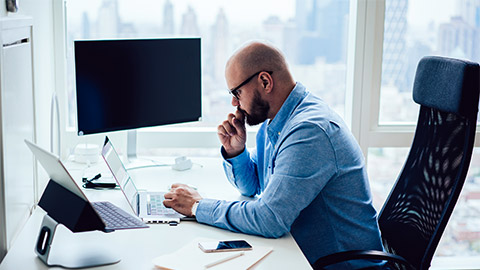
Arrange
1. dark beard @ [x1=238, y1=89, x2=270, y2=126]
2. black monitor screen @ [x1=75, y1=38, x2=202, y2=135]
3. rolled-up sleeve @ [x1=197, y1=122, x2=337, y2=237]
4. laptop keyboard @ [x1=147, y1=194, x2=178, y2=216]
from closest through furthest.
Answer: rolled-up sleeve @ [x1=197, y1=122, x2=337, y2=237], laptop keyboard @ [x1=147, y1=194, x2=178, y2=216], dark beard @ [x1=238, y1=89, x2=270, y2=126], black monitor screen @ [x1=75, y1=38, x2=202, y2=135]

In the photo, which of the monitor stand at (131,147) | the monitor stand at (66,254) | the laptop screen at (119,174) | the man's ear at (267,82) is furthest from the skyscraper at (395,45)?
the monitor stand at (66,254)

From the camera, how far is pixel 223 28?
2.91 meters

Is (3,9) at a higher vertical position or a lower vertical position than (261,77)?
higher

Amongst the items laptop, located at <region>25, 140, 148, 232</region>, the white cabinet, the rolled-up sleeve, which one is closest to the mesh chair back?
the rolled-up sleeve

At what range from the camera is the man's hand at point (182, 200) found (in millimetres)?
1877

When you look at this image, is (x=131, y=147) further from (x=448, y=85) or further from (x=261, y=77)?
(x=448, y=85)

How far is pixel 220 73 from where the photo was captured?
2939 mm

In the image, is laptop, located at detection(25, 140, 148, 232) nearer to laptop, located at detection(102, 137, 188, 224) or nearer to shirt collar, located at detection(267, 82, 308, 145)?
laptop, located at detection(102, 137, 188, 224)

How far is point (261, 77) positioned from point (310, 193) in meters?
0.47

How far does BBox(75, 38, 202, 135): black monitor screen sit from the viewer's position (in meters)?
2.23

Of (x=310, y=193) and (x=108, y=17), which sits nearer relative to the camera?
(x=310, y=193)

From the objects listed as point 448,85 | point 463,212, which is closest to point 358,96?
point 463,212

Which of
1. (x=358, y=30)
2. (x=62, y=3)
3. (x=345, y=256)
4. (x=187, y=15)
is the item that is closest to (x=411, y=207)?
(x=345, y=256)

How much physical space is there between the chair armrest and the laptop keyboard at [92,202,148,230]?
0.54m
